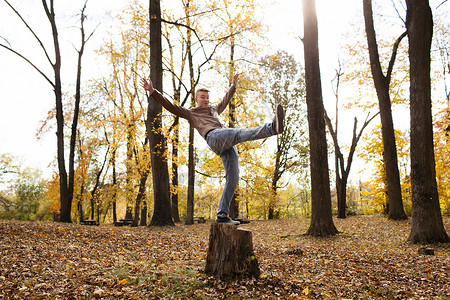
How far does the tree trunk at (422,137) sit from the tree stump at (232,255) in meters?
5.18

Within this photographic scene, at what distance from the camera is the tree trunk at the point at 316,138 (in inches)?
354

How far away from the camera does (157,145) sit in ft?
39.3

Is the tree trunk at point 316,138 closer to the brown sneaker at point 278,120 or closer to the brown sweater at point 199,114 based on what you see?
the brown sweater at point 199,114

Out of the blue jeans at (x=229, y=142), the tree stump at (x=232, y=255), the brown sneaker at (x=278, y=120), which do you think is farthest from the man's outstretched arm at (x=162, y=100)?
the tree stump at (x=232, y=255)

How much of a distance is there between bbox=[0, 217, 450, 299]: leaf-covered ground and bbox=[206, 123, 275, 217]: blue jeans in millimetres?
1236

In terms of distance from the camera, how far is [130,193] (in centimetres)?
2036

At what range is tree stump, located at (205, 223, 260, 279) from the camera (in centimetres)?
456

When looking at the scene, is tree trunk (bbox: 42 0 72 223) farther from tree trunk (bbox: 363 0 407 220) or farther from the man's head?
tree trunk (bbox: 363 0 407 220)

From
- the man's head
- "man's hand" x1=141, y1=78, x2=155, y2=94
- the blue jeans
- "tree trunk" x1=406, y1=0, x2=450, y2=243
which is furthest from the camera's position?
"tree trunk" x1=406, y1=0, x2=450, y2=243

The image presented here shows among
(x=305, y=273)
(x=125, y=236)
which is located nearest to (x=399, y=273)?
(x=305, y=273)

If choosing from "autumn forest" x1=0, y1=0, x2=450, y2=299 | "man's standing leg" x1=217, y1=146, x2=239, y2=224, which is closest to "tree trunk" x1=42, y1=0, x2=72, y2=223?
"autumn forest" x1=0, y1=0, x2=450, y2=299

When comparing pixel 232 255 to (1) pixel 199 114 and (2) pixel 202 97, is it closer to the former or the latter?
(1) pixel 199 114

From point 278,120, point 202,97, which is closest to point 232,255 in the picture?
point 278,120

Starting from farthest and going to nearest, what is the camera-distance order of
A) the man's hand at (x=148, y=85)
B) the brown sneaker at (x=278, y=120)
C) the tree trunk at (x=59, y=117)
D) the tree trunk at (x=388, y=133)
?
the tree trunk at (x=59, y=117), the tree trunk at (x=388, y=133), the man's hand at (x=148, y=85), the brown sneaker at (x=278, y=120)
